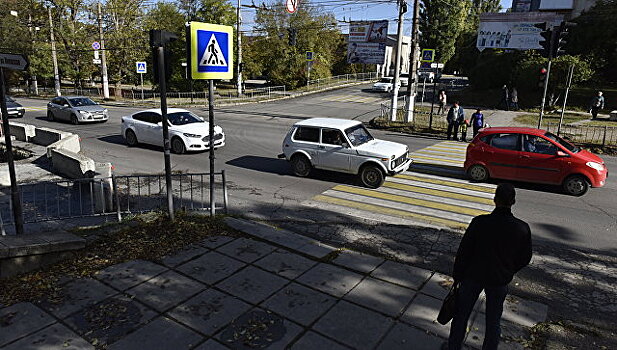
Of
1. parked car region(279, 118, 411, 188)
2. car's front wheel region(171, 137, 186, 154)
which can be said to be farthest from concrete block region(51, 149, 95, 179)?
parked car region(279, 118, 411, 188)

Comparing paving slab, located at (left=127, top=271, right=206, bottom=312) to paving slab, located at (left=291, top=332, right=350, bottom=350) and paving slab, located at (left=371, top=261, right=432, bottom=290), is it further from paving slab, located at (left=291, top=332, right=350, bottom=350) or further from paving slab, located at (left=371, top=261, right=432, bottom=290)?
paving slab, located at (left=371, top=261, right=432, bottom=290)

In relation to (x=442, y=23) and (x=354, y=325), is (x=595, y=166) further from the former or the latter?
(x=442, y=23)

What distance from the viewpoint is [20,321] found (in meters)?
4.73

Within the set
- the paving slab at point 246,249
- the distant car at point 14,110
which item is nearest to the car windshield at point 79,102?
the distant car at point 14,110

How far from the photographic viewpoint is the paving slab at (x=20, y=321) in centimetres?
451

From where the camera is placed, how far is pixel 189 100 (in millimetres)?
38656

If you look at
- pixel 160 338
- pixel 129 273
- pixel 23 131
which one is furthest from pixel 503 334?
pixel 23 131

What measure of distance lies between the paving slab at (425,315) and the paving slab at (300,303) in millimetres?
994

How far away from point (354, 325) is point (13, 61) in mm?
6113

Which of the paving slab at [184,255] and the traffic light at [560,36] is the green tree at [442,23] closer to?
the traffic light at [560,36]

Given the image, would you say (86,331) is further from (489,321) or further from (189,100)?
(189,100)

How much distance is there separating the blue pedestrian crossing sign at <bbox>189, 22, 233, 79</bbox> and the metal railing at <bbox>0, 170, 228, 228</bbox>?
213 centimetres

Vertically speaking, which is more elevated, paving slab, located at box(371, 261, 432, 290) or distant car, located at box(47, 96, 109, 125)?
distant car, located at box(47, 96, 109, 125)

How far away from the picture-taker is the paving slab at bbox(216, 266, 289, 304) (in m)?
5.51
